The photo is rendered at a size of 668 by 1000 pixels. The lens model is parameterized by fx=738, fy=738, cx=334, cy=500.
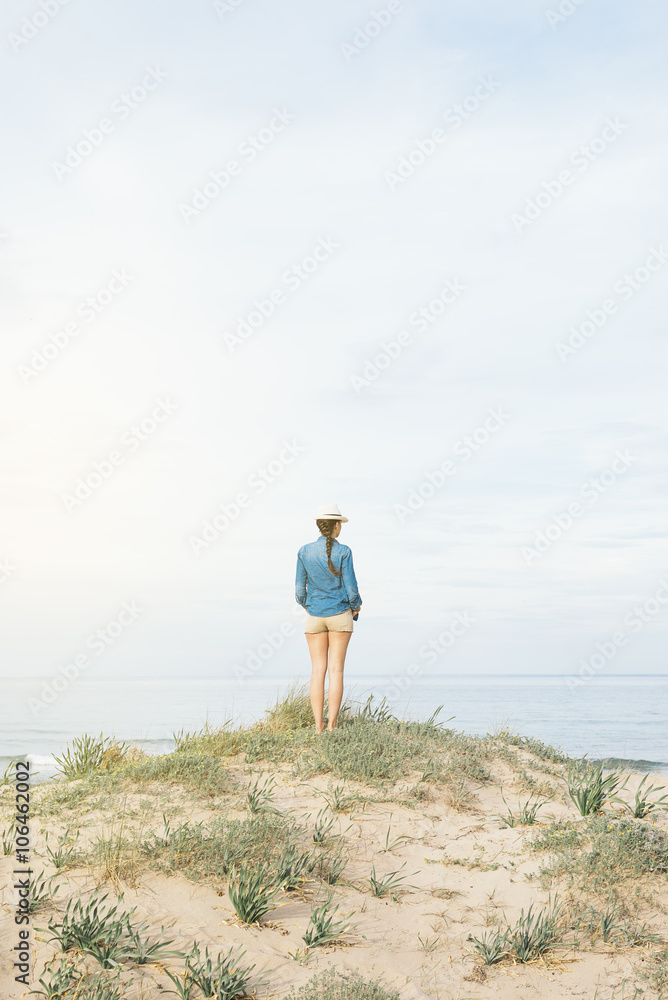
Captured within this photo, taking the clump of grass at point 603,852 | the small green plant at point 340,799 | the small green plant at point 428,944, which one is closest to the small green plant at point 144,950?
the small green plant at point 428,944

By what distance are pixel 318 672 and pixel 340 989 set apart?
5.05 metres

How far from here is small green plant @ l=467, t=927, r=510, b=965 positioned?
5.28 meters

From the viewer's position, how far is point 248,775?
325 inches

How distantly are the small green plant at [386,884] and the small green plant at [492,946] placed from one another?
0.83 m

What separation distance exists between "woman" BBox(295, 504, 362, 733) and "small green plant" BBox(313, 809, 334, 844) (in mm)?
2487

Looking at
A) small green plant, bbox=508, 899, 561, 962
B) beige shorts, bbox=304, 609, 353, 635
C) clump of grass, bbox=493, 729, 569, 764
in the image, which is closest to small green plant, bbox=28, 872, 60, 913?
small green plant, bbox=508, 899, 561, 962

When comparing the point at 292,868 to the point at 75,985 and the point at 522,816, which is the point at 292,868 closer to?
the point at 75,985

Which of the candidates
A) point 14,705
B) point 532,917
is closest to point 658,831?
point 532,917

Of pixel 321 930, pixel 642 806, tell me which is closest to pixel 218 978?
pixel 321 930

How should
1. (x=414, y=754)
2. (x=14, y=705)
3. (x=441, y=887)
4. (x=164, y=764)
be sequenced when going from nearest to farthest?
(x=441, y=887) → (x=164, y=764) → (x=414, y=754) → (x=14, y=705)

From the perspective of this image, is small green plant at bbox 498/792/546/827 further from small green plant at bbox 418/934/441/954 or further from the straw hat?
the straw hat

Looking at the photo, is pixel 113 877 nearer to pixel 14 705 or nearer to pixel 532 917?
pixel 532 917

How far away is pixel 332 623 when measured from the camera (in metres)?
9.57

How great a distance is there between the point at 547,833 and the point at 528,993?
220 centimetres
